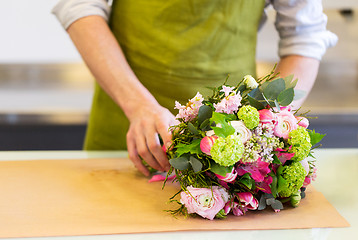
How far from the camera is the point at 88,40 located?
132 centimetres

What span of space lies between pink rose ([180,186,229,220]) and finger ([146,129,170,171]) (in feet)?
0.63

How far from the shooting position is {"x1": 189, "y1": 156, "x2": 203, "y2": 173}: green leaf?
86 cm

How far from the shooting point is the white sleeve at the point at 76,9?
1.35 metres

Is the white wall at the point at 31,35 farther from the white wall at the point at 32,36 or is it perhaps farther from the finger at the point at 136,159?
the finger at the point at 136,159

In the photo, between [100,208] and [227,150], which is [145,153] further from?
[227,150]

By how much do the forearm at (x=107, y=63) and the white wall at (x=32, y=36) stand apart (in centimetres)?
123

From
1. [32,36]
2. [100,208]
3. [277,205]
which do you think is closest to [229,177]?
[277,205]

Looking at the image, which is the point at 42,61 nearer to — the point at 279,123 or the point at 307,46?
the point at 307,46

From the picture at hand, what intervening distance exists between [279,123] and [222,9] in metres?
0.62

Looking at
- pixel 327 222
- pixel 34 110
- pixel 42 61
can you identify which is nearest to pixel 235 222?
pixel 327 222

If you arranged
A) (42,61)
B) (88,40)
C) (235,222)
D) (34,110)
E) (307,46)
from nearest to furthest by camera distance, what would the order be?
(235,222) < (88,40) < (307,46) < (34,110) < (42,61)

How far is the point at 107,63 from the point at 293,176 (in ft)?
1.93

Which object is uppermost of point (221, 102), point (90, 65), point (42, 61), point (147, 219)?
point (221, 102)

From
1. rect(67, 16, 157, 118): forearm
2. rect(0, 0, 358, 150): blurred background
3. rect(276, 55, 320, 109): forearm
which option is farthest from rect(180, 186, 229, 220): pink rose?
rect(0, 0, 358, 150): blurred background
